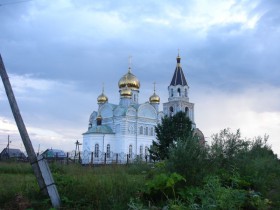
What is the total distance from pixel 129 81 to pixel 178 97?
9566mm

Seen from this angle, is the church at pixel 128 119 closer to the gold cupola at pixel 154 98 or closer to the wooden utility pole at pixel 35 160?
the gold cupola at pixel 154 98

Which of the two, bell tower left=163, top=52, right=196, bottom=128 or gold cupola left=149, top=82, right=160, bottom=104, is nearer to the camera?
gold cupola left=149, top=82, right=160, bottom=104

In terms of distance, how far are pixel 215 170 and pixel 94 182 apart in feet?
7.74

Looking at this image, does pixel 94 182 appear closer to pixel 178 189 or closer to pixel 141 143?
pixel 178 189

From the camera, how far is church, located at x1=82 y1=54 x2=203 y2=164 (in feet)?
170

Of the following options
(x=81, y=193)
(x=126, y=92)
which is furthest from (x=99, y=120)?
(x=81, y=193)

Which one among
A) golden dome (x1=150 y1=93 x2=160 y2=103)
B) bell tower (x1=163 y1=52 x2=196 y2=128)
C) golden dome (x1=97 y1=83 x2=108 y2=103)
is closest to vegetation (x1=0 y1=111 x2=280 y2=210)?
golden dome (x1=150 y1=93 x2=160 y2=103)

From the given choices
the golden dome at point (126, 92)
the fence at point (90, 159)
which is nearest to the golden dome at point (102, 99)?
the golden dome at point (126, 92)

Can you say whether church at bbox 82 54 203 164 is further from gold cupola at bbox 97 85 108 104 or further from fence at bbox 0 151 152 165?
fence at bbox 0 151 152 165

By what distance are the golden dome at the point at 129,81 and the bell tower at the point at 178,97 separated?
7.41 metres

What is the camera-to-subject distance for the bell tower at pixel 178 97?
2412 inches

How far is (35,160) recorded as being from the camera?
6.29m

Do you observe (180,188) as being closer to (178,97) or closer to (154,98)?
(154,98)

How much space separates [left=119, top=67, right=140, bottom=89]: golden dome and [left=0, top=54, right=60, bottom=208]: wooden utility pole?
50508mm
